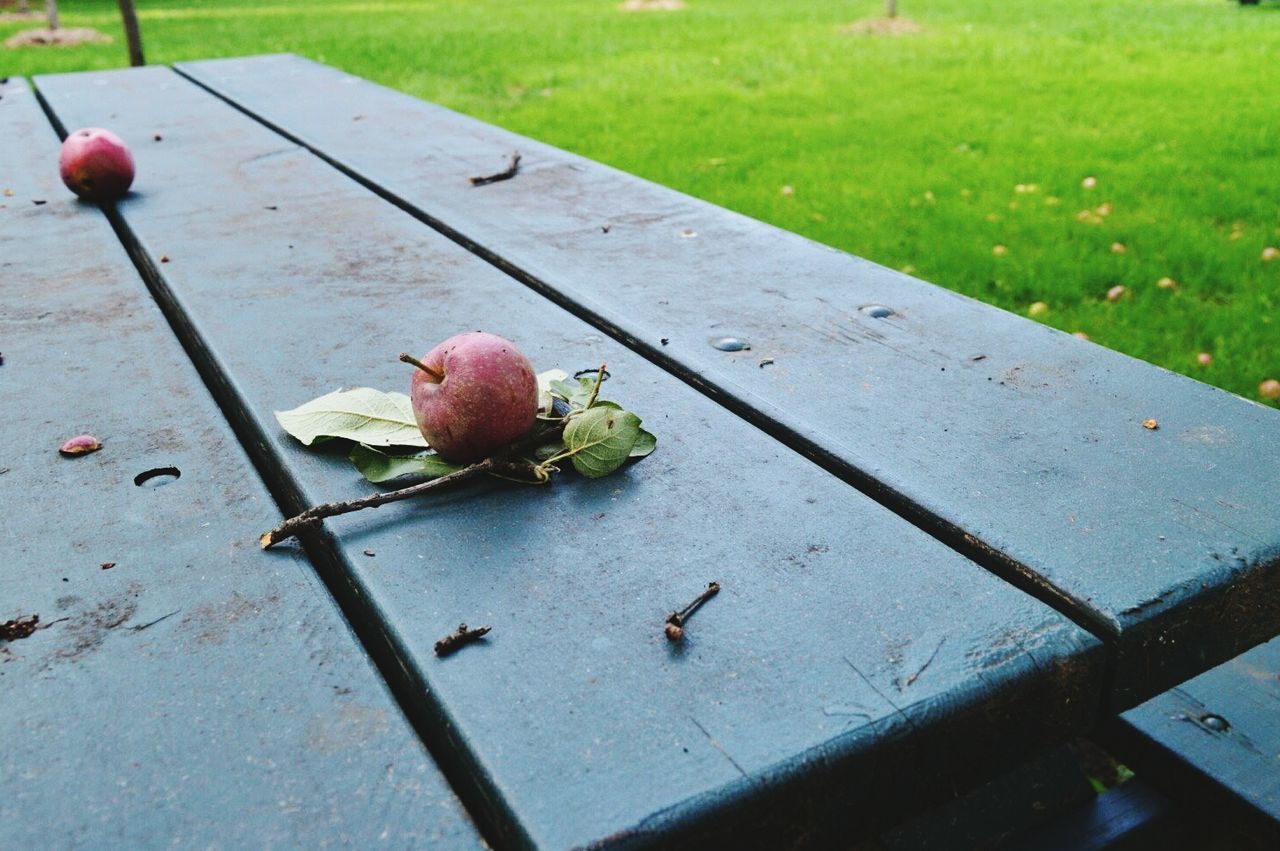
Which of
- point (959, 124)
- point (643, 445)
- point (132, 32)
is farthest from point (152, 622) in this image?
point (132, 32)

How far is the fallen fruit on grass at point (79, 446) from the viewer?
1129 mm

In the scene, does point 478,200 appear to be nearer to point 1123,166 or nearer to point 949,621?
point 949,621

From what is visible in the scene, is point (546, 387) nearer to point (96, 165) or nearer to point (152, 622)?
point (152, 622)

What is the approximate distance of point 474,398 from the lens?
99 centimetres

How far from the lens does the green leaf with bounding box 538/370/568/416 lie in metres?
1.11

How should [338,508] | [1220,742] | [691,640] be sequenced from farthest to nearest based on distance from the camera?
1. [1220,742]
2. [338,508]
3. [691,640]

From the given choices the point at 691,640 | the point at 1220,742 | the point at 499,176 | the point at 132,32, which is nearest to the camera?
the point at 691,640

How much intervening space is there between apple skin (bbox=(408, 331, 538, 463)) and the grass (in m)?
2.56

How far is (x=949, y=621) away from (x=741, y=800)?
0.76 ft

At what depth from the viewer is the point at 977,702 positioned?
0.75 meters

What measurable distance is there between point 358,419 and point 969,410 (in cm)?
60

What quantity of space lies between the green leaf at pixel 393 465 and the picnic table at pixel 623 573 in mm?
30

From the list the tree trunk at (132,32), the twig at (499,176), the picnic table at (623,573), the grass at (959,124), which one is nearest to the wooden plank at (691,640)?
the picnic table at (623,573)

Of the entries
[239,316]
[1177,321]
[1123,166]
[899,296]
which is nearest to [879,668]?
[899,296]
